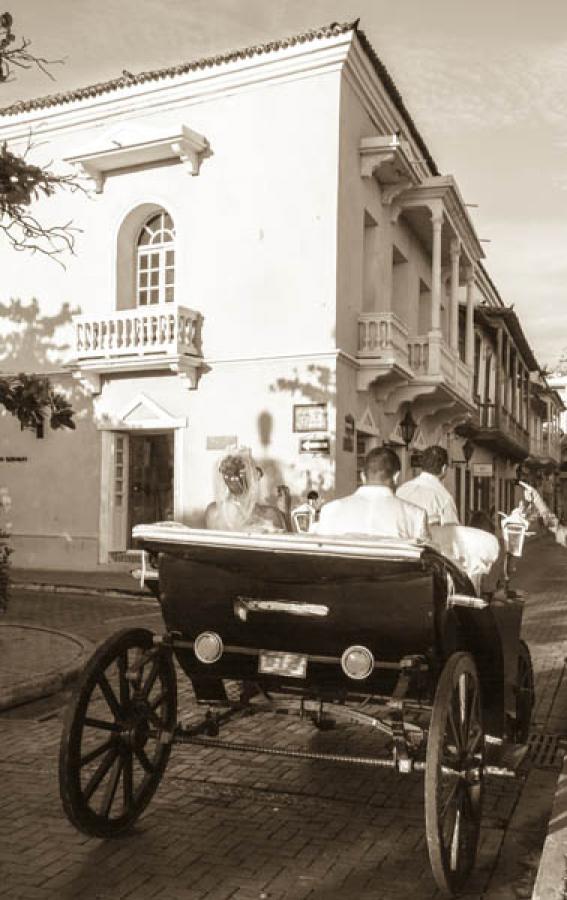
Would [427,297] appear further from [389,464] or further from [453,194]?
[389,464]

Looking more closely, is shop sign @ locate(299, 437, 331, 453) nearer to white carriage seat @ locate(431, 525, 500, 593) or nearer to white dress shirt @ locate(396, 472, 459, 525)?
white dress shirt @ locate(396, 472, 459, 525)

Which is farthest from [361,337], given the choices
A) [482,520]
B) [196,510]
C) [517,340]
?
[517,340]

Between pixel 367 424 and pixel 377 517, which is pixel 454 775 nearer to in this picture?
pixel 377 517

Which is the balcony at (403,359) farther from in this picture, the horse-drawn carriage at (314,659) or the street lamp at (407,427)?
the horse-drawn carriage at (314,659)

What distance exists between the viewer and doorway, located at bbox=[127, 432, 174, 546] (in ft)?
59.5

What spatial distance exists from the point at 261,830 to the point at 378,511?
5.23 ft

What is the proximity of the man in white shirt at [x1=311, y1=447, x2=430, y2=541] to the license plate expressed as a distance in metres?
0.66

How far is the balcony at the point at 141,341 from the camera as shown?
15969mm

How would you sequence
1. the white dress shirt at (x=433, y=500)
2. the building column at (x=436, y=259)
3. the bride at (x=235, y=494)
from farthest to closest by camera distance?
the building column at (x=436, y=259), the bride at (x=235, y=494), the white dress shirt at (x=433, y=500)

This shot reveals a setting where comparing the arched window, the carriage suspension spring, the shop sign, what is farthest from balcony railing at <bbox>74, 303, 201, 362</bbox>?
the carriage suspension spring

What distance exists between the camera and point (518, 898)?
12.6 feet

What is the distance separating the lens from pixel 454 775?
12.9 feet

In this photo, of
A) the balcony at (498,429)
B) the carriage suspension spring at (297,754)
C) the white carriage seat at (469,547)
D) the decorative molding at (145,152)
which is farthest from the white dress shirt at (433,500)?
the balcony at (498,429)

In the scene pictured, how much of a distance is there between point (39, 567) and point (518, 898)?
15.0 m
